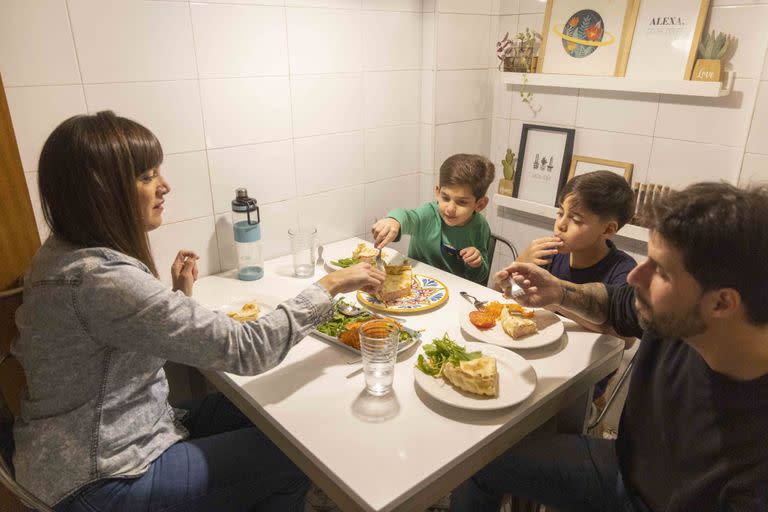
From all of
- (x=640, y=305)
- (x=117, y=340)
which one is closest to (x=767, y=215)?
(x=640, y=305)

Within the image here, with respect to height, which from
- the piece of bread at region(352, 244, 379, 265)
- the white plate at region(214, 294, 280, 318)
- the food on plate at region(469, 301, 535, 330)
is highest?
the piece of bread at region(352, 244, 379, 265)

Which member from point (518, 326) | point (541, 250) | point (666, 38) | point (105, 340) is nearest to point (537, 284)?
point (518, 326)

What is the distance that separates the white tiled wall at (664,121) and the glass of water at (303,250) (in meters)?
1.30

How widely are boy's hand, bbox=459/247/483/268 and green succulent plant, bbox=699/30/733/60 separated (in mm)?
1145

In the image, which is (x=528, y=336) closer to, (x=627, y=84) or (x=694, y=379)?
(x=694, y=379)

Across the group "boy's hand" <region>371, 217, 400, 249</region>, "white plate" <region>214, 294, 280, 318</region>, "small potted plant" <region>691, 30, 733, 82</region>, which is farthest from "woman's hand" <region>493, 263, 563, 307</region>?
"small potted plant" <region>691, 30, 733, 82</region>

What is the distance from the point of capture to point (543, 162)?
2.64m

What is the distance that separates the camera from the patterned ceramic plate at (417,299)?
1.64m

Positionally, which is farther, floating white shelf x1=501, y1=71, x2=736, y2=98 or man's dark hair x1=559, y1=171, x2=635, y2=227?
floating white shelf x1=501, y1=71, x2=736, y2=98

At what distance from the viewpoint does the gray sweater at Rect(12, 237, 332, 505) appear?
107 cm

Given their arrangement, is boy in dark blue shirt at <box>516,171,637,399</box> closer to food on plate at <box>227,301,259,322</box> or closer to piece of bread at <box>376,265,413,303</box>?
piece of bread at <box>376,265,413,303</box>

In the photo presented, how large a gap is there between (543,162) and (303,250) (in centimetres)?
133

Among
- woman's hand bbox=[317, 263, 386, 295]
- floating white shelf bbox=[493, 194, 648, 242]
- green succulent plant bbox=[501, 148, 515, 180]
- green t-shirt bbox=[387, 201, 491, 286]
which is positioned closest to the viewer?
woman's hand bbox=[317, 263, 386, 295]

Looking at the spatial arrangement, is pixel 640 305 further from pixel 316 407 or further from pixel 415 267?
pixel 415 267
